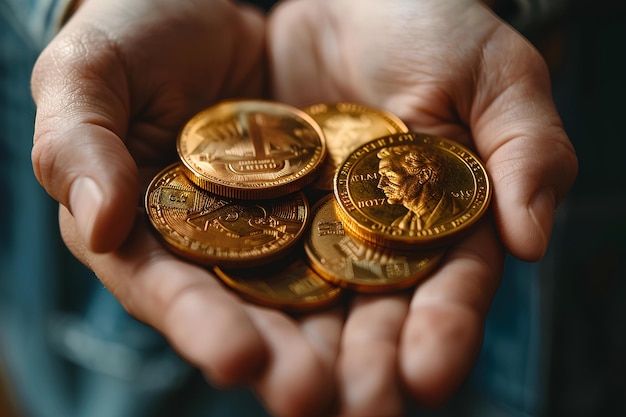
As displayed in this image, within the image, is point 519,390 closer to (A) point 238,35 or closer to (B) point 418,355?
(B) point 418,355

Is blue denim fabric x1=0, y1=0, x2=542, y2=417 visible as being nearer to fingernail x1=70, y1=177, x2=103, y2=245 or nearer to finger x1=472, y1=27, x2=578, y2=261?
finger x1=472, y1=27, x2=578, y2=261

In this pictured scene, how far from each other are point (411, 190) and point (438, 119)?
0.33 meters

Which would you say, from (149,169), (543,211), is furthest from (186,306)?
(543,211)

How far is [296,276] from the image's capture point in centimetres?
134

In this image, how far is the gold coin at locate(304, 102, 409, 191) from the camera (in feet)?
5.55

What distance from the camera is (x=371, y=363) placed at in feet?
3.43

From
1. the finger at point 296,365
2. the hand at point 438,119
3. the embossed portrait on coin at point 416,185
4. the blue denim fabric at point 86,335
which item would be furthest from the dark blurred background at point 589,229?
the finger at point 296,365

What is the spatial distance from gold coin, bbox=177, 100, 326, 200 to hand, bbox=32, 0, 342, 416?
0.36ft

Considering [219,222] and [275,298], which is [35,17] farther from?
[275,298]

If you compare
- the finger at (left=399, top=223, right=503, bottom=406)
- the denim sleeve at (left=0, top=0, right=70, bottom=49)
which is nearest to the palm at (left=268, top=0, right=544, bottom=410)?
the finger at (left=399, top=223, right=503, bottom=406)

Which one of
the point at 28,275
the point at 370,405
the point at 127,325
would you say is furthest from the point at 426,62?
the point at 28,275

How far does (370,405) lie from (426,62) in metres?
1.01

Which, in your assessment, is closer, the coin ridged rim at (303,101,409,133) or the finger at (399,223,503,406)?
the finger at (399,223,503,406)

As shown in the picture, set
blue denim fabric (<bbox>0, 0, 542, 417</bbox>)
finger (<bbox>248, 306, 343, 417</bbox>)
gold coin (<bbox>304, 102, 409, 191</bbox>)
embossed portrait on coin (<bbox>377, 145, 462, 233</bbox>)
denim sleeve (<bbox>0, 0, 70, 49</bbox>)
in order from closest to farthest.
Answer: finger (<bbox>248, 306, 343, 417</bbox>)
embossed portrait on coin (<bbox>377, 145, 462, 233</bbox>)
gold coin (<bbox>304, 102, 409, 191</bbox>)
denim sleeve (<bbox>0, 0, 70, 49</bbox>)
blue denim fabric (<bbox>0, 0, 542, 417</bbox>)
